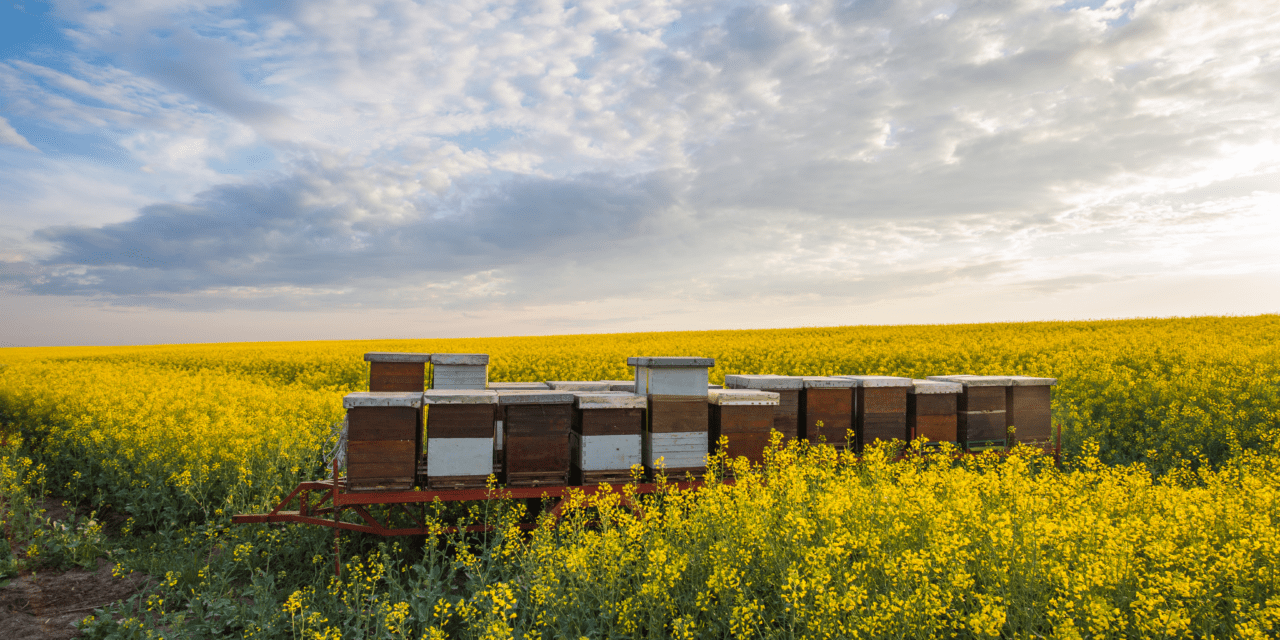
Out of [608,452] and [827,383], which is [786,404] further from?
[608,452]

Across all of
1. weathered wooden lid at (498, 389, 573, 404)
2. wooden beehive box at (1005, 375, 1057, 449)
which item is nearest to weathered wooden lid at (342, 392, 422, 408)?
weathered wooden lid at (498, 389, 573, 404)

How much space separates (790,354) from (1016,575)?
1817 cm

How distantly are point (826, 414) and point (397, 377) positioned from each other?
6.76 m

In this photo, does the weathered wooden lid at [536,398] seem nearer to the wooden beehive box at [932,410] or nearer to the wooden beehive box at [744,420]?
the wooden beehive box at [744,420]

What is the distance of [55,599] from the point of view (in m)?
8.22

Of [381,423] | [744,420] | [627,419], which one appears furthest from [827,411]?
[381,423]

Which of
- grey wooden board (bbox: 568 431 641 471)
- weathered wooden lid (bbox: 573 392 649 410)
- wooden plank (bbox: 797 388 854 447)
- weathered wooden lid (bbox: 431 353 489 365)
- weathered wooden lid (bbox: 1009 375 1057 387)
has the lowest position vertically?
grey wooden board (bbox: 568 431 641 471)

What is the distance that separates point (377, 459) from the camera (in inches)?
290

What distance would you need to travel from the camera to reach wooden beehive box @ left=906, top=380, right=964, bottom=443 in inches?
379

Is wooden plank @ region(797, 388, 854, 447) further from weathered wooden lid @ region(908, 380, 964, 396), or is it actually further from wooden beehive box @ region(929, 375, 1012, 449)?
wooden beehive box @ region(929, 375, 1012, 449)

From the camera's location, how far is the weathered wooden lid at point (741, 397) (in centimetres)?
830

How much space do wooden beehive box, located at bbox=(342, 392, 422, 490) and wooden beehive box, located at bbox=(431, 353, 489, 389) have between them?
1.60 meters

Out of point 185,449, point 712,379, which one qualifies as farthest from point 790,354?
point 185,449

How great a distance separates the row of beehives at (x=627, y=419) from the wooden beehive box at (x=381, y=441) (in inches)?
0.5
